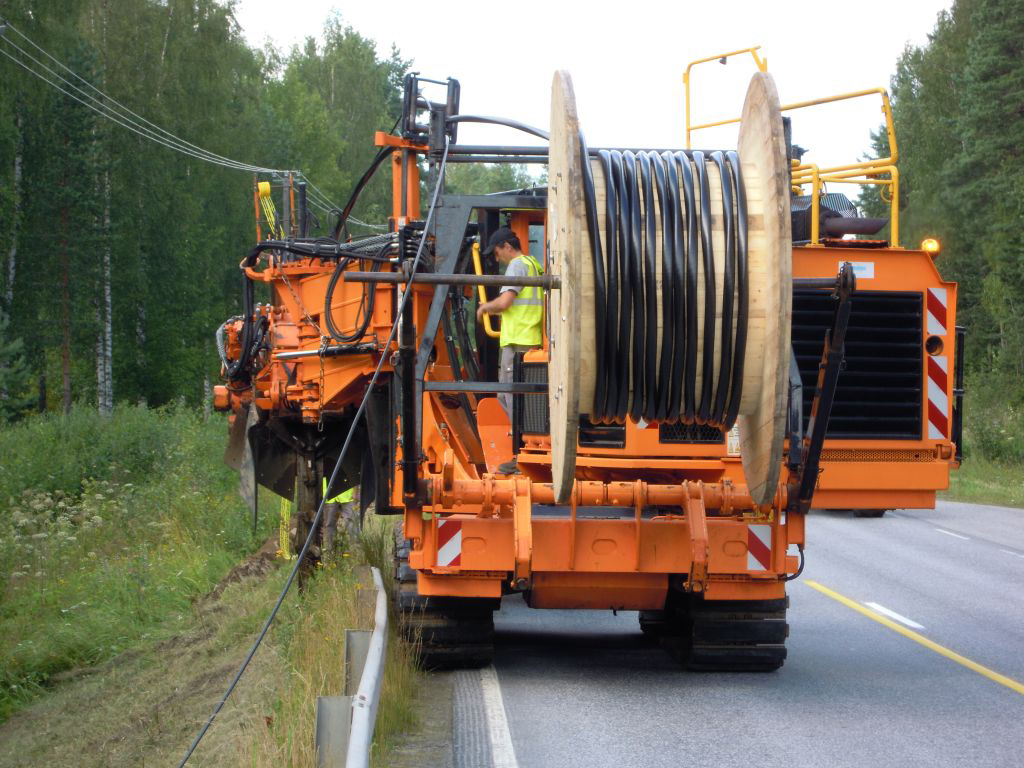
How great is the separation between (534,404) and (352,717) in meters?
4.48

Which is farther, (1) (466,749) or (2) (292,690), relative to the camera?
(2) (292,690)

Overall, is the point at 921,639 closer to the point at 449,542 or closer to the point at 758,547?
the point at 758,547

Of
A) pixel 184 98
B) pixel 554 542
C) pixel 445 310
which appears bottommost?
pixel 554 542

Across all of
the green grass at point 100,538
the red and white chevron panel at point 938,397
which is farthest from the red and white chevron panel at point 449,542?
the green grass at point 100,538

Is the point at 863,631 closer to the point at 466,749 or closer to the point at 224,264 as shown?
the point at 466,749

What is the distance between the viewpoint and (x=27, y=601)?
1584 cm

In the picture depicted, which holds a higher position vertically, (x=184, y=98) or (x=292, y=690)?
(x=184, y=98)

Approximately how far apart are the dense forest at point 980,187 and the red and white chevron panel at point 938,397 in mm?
26149

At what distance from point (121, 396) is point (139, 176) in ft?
24.4

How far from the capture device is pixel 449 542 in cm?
892

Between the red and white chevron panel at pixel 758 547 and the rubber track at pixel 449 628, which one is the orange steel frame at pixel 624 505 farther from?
the rubber track at pixel 449 628

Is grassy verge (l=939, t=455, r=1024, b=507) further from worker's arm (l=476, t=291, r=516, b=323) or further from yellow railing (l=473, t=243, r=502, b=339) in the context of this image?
worker's arm (l=476, t=291, r=516, b=323)

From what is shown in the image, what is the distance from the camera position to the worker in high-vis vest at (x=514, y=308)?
30.7 feet

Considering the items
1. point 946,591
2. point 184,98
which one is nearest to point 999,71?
point 184,98
